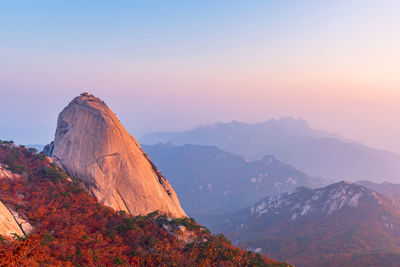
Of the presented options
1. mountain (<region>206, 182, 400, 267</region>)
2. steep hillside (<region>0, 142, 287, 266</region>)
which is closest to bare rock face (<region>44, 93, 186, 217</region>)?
steep hillside (<region>0, 142, 287, 266</region>)

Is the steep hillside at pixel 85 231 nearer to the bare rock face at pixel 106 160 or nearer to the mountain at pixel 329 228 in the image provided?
the bare rock face at pixel 106 160

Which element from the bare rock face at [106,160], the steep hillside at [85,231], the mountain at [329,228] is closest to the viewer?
the steep hillside at [85,231]

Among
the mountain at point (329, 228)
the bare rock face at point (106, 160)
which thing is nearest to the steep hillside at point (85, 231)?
the bare rock face at point (106, 160)

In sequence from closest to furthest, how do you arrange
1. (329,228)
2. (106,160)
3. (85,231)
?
(85,231), (106,160), (329,228)

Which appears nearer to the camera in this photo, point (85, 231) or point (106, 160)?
point (85, 231)

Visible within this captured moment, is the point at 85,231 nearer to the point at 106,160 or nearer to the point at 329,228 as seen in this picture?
the point at 106,160

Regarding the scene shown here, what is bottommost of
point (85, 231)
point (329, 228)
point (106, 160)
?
point (329, 228)

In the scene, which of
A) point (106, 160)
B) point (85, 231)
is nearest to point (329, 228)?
point (106, 160)
